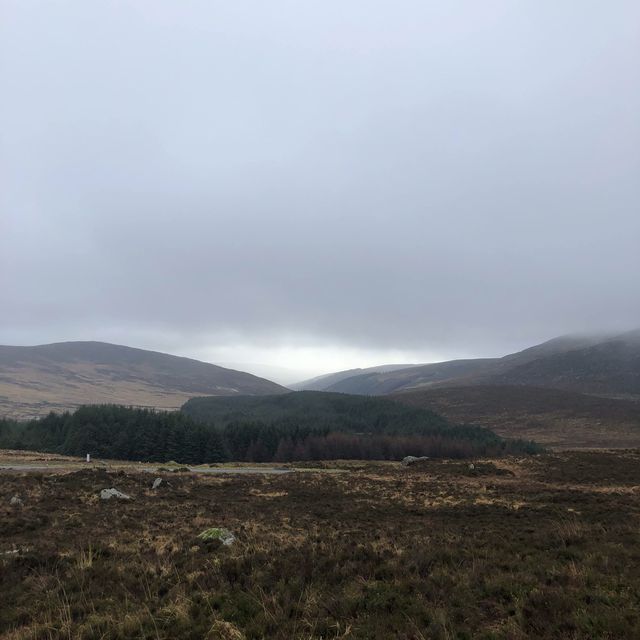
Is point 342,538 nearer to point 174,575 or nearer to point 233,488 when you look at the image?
point 174,575

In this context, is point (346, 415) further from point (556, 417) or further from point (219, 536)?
point (219, 536)

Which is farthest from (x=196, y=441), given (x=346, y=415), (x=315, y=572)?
(x=315, y=572)

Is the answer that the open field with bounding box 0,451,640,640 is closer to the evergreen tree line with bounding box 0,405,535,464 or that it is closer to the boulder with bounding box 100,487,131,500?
the boulder with bounding box 100,487,131,500

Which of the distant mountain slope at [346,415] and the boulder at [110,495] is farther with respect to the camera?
the distant mountain slope at [346,415]

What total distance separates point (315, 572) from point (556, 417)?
176695mm

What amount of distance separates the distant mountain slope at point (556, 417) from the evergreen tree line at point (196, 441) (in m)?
37.5

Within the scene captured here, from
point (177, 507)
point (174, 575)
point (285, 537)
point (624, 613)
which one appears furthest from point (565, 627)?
point (177, 507)

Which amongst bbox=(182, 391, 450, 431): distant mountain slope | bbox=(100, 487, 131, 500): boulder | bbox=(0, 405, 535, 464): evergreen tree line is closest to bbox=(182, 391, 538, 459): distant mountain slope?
bbox=(182, 391, 450, 431): distant mountain slope

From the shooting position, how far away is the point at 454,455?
101125 millimetres

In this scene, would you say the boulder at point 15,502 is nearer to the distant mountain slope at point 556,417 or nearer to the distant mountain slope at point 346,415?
the distant mountain slope at point 346,415

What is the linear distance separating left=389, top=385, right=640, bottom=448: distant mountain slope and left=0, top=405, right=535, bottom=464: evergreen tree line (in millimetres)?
37472

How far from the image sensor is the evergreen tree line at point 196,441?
90.8 metres

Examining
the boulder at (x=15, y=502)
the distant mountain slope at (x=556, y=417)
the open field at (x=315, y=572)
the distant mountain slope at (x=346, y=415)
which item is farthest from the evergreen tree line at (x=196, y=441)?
the boulder at (x=15, y=502)

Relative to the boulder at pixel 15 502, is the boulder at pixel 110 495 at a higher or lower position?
lower
